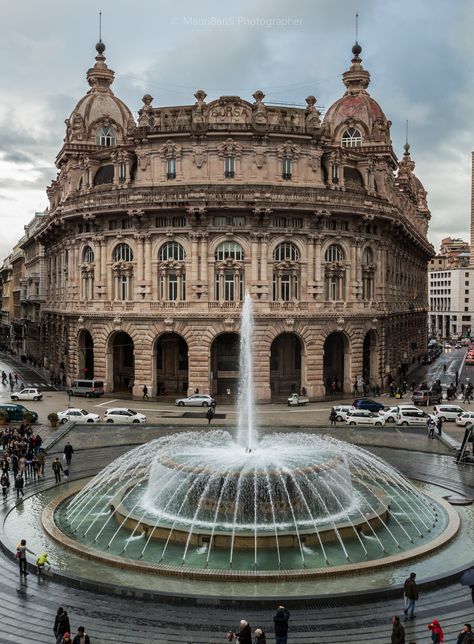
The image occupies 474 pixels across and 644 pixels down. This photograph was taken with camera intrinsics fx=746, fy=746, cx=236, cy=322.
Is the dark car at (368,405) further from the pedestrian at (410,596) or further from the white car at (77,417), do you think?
the pedestrian at (410,596)

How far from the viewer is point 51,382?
80.1m

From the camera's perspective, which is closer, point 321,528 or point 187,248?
point 321,528

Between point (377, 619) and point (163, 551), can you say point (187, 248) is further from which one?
point (377, 619)

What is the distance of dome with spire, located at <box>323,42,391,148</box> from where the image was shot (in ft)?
272

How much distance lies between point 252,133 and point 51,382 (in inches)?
1373

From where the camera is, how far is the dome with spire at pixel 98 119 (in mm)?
84062

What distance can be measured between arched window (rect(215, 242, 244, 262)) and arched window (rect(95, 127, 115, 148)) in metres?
28.1

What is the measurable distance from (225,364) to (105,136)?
34.0 metres

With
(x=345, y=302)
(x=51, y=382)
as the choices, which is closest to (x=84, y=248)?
(x=51, y=382)

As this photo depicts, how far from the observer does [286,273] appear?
213ft

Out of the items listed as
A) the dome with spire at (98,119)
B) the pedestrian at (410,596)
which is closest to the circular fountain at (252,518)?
the pedestrian at (410,596)

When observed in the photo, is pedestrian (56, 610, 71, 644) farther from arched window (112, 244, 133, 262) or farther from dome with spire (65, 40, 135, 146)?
dome with spire (65, 40, 135, 146)

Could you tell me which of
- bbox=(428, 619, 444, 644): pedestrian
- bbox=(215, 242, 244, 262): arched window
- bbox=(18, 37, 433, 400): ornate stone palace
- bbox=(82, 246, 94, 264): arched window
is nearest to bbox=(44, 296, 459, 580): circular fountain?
bbox=(428, 619, 444, 644): pedestrian

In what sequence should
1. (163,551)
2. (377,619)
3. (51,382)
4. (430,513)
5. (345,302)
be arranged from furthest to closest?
(51,382), (345,302), (430,513), (163,551), (377,619)
